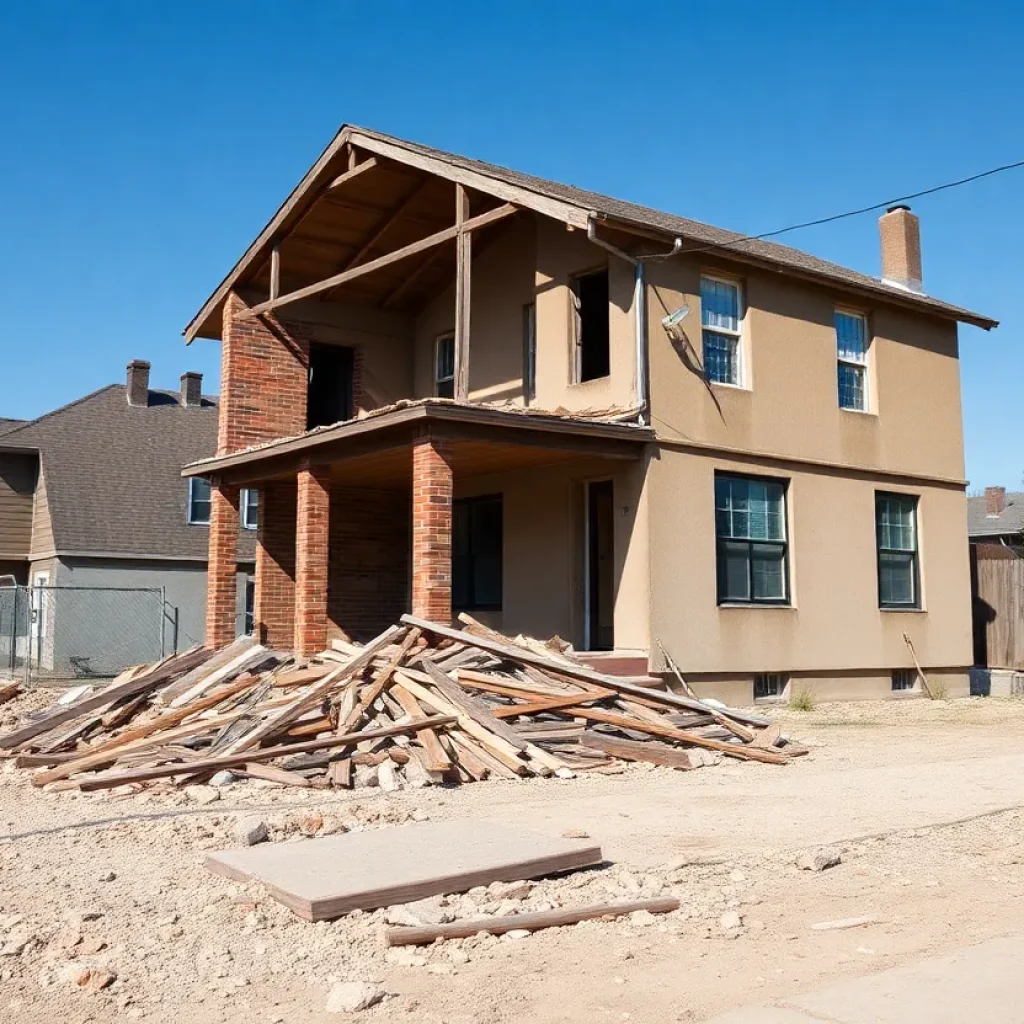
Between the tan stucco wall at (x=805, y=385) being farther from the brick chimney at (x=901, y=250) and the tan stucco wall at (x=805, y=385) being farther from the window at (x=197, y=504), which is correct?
the window at (x=197, y=504)

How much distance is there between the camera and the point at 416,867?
6.04 meters

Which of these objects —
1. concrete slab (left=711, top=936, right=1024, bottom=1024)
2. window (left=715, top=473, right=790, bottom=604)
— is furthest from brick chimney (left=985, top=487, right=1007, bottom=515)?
concrete slab (left=711, top=936, right=1024, bottom=1024)

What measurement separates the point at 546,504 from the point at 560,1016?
12097 mm

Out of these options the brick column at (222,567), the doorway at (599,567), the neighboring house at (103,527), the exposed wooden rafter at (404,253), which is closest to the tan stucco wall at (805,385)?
the doorway at (599,567)

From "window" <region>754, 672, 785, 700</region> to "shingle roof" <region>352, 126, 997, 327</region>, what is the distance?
5644 millimetres

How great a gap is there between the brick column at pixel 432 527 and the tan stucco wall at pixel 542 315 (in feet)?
8.90

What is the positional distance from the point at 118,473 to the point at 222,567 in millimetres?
12609

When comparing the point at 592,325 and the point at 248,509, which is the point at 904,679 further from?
the point at 248,509

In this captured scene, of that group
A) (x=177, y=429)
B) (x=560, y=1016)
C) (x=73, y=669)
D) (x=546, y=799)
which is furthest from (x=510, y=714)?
(x=177, y=429)

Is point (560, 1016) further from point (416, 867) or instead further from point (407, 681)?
point (407, 681)

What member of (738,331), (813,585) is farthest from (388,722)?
(738,331)

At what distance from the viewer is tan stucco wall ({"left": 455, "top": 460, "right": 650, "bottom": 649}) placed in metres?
14.8

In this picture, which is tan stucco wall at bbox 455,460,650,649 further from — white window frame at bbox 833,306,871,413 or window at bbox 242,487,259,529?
window at bbox 242,487,259,529

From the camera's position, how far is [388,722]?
1076 centimetres
